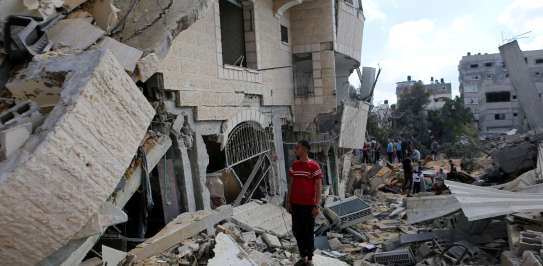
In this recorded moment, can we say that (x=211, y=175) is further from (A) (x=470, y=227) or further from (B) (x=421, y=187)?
(B) (x=421, y=187)

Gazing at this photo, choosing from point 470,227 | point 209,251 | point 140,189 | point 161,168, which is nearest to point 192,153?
point 161,168

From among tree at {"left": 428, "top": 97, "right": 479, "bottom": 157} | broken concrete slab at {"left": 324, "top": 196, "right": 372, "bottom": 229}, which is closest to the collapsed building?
broken concrete slab at {"left": 324, "top": 196, "right": 372, "bottom": 229}

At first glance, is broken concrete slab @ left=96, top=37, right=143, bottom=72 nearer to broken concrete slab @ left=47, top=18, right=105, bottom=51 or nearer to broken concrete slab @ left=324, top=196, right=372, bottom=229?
broken concrete slab @ left=47, top=18, right=105, bottom=51

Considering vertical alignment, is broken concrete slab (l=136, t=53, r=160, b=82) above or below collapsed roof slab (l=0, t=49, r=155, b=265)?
above

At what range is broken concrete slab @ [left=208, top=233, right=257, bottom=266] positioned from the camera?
486cm

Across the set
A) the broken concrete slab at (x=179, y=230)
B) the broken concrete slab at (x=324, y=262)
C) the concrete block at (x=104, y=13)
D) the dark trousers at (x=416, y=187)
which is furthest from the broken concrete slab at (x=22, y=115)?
the dark trousers at (x=416, y=187)

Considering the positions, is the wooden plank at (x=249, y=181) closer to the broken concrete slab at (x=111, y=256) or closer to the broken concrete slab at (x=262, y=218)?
the broken concrete slab at (x=262, y=218)

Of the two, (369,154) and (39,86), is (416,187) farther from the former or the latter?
(39,86)

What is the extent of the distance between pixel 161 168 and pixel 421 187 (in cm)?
976

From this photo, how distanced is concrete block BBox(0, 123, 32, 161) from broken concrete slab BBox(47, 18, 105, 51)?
1.42m

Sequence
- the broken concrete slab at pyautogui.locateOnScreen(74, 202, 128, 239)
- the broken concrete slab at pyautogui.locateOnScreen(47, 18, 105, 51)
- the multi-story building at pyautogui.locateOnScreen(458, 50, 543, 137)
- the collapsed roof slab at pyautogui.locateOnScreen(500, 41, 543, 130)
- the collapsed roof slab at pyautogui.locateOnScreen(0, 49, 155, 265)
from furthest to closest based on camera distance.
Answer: the multi-story building at pyautogui.locateOnScreen(458, 50, 543, 137), the collapsed roof slab at pyautogui.locateOnScreen(500, 41, 543, 130), the broken concrete slab at pyautogui.locateOnScreen(47, 18, 105, 51), the broken concrete slab at pyautogui.locateOnScreen(74, 202, 128, 239), the collapsed roof slab at pyautogui.locateOnScreen(0, 49, 155, 265)

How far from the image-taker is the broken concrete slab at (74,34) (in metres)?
4.53

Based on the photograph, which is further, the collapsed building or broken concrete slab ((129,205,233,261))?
broken concrete slab ((129,205,233,261))

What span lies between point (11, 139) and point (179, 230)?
99.1 inches
